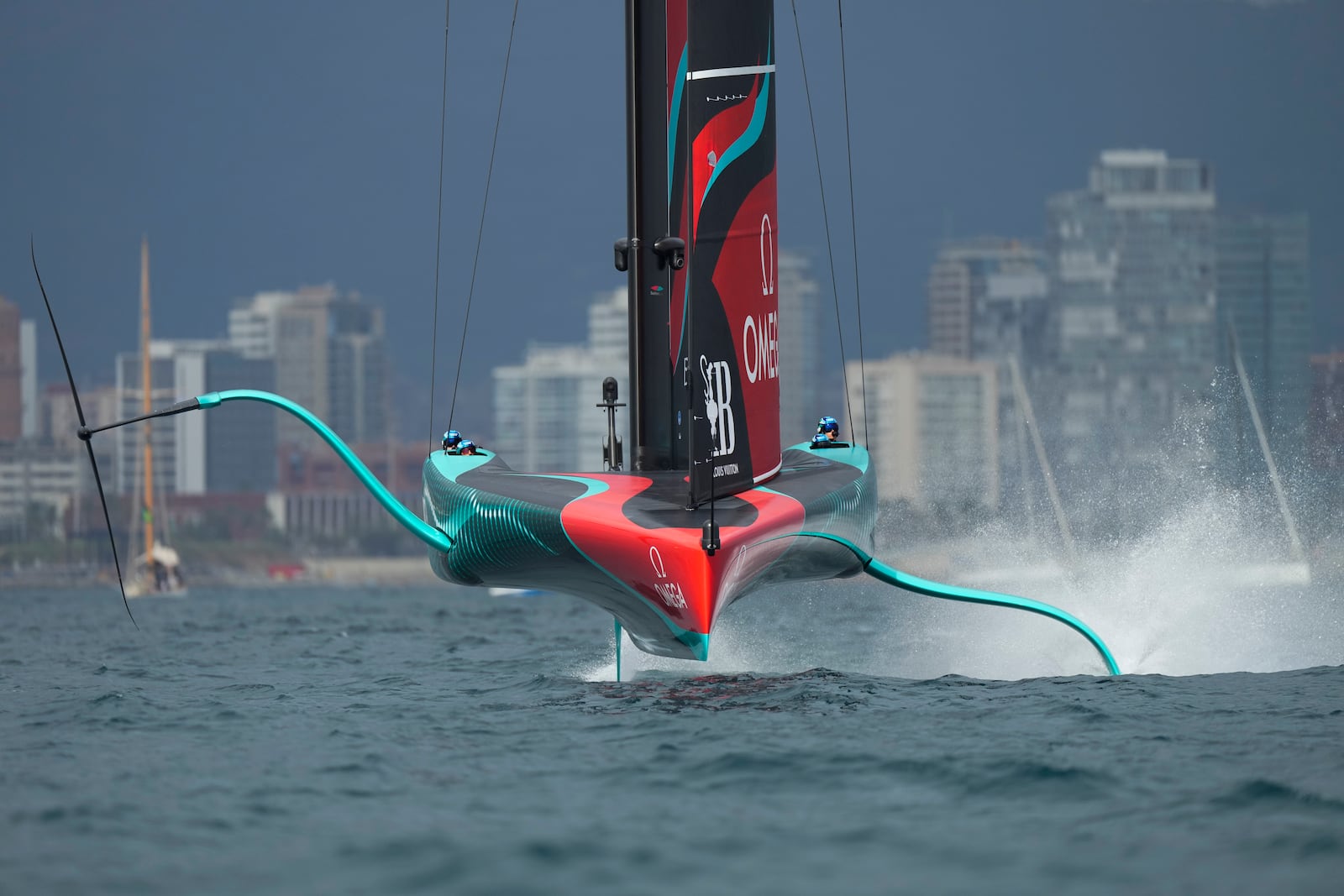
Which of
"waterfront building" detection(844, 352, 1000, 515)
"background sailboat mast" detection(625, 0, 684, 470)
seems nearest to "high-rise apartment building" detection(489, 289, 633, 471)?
Result: "waterfront building" detection(844, 352, 1000, 515)

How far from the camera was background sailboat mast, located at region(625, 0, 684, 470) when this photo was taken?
7883mm

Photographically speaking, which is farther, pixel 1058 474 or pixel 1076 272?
pixel 1076 272

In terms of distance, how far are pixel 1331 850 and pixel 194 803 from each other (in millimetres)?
3023

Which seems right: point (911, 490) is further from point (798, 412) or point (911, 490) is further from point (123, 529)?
point (123, 529)

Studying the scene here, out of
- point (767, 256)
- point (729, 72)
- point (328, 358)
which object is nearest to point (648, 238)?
point (767, 256)

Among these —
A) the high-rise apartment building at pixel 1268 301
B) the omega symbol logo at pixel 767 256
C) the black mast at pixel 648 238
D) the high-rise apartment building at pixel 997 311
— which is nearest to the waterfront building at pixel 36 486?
the high-rise apartment building at pixel 997 311

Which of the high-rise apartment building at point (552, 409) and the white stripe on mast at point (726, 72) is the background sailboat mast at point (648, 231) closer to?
the white stripe on mast at point (726, 72)

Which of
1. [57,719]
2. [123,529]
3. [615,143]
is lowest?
[123,529]

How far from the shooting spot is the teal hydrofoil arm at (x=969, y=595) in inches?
301

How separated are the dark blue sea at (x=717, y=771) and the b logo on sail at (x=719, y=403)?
105 centimetres

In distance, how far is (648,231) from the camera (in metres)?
7.99

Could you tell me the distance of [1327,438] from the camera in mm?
49906

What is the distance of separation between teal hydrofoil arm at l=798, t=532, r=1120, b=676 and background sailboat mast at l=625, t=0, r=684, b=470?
1.08m

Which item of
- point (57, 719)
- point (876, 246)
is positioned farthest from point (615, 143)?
point (57, 719)
